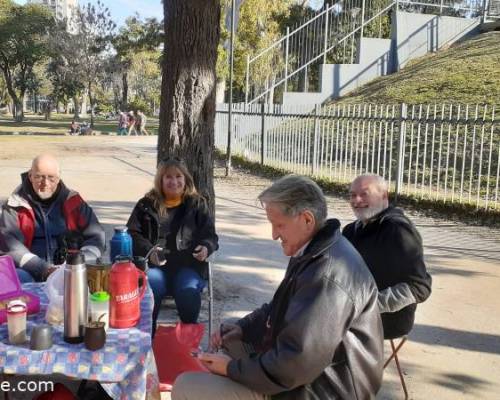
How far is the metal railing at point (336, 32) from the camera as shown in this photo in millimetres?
18109

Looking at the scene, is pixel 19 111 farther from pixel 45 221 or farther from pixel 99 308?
pixel 99 308

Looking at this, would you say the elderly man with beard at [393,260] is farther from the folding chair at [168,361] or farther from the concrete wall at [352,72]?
the concrete wall at [352,72]

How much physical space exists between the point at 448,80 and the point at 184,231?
12.6 m

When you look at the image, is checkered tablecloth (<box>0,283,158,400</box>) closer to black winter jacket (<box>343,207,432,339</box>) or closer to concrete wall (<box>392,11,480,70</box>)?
black winter jacket (<box>343,207,432,339</box>)

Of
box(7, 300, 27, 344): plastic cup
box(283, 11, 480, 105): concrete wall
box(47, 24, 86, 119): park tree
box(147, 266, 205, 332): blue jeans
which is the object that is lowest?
box(147, 266, 205, 332): blue jeans

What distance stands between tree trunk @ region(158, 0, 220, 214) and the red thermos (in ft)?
8.89

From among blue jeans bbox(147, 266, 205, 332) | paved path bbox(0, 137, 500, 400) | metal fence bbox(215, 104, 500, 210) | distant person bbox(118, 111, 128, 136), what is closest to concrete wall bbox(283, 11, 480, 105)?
metal fence bbox(215, 104, 500, 210)

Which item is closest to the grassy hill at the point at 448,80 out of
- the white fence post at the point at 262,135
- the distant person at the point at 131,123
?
the white fence post at the point at 262,135

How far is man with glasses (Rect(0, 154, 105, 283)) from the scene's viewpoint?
366 centimetres

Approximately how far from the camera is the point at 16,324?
7.09 feet

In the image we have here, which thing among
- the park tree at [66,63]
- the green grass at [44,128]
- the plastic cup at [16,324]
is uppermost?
the park tree at [66,63]

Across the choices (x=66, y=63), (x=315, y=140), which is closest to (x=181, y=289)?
(x=315, y=140)

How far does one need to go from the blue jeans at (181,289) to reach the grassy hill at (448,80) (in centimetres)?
1064

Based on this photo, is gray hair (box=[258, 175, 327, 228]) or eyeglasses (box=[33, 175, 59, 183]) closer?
gray hair (box=[258, 175, 327, 228])
